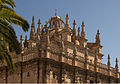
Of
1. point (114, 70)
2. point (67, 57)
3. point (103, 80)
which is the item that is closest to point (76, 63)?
point (67, 57)

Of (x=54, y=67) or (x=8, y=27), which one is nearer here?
(x=8, y=27)

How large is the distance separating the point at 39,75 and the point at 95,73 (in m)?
9.71

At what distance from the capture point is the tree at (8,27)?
18609 mm

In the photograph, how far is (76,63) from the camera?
34750mm

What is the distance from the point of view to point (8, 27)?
1903 centimetres

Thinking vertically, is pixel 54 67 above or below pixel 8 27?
below

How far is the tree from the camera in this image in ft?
61.1

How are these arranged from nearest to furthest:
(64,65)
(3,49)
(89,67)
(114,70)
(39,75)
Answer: (3,49), (39,75), (64,65), (89,67), (114,70)

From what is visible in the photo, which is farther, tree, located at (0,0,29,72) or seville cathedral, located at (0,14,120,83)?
seville cathedral, located at (0,14,120,83)

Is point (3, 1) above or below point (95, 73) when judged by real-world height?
above

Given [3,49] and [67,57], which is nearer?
[3,49]

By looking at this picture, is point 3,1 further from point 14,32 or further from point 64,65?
point 64,65

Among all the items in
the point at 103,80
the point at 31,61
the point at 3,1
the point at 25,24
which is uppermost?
the point at 3,1

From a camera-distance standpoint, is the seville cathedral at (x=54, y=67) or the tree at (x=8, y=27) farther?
the seville cathedral at (x=54, y=67)
